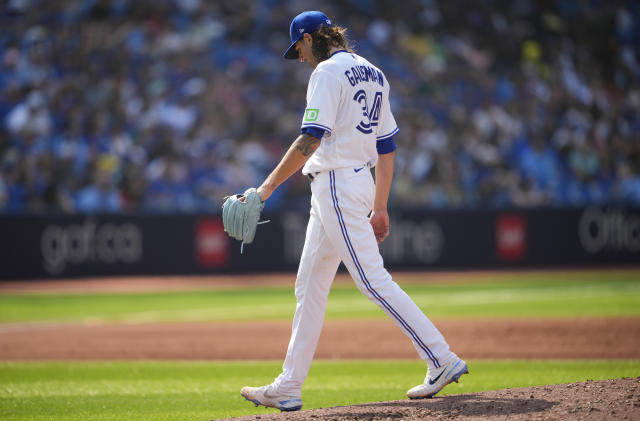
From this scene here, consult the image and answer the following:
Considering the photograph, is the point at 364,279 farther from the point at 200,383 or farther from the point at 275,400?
the point at 200,383

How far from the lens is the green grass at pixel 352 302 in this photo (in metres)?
11.0

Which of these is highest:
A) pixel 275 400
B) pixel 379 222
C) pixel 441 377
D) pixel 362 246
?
pixel 379 222

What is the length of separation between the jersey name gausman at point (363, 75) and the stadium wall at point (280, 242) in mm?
11583

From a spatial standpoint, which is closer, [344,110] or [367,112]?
[344,110]

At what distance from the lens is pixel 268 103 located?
18.3 m

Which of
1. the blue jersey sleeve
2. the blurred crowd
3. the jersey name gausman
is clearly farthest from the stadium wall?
the jersey name gausman

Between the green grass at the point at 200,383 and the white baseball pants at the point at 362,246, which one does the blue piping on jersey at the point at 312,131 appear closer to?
the white baseball pants at the point at 362,246

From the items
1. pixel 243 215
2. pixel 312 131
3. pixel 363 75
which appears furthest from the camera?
pixel 363 75

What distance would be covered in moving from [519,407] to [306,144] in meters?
1.69

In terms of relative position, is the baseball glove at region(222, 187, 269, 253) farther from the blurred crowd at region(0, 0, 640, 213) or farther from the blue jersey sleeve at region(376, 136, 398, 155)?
the blurred crowd at region(0, 0, 640, 213)

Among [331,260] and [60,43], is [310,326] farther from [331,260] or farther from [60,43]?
[60,43]

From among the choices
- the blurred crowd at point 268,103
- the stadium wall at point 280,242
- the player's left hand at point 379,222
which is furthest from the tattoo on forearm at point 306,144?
the blurred crowd at point 268,103

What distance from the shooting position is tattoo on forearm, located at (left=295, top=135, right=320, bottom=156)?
4.13m

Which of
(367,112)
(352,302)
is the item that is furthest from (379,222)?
(352,302)
